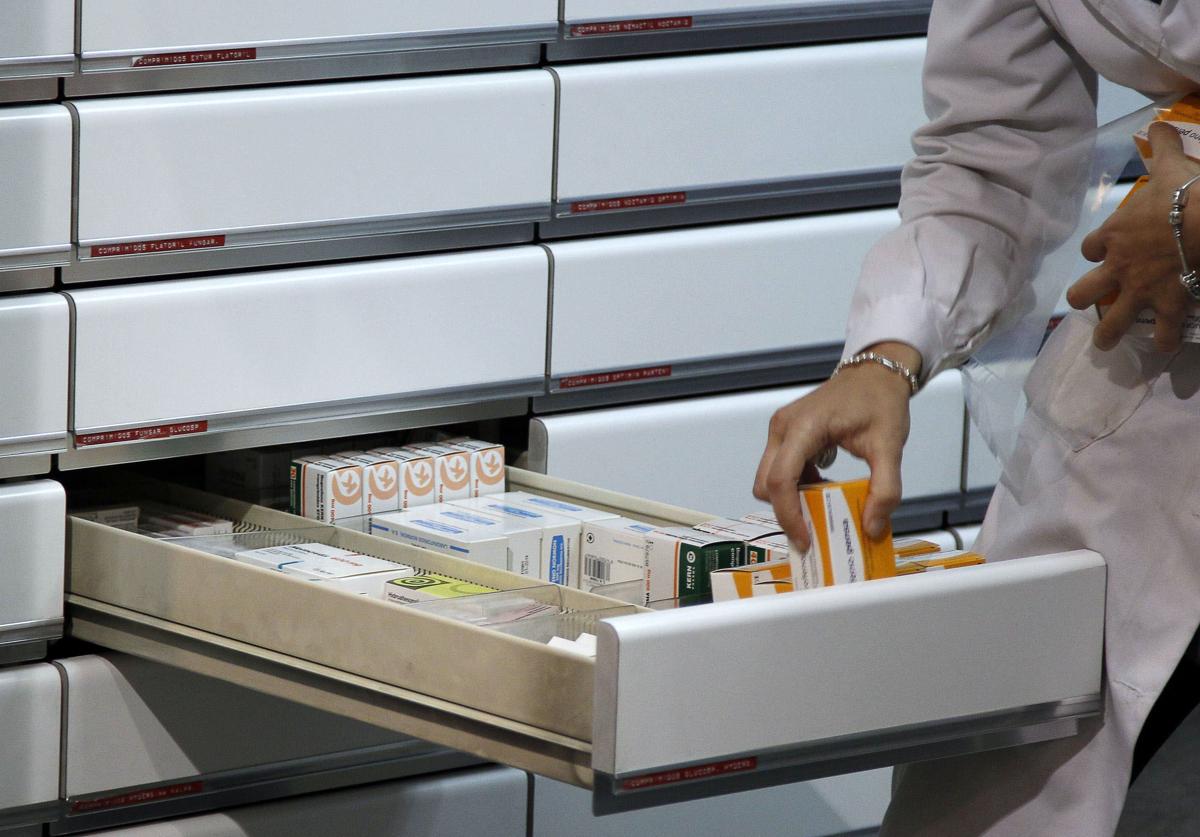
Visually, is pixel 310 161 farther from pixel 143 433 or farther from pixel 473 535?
pixel 473 535

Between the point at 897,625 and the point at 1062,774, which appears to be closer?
the point at 897,625

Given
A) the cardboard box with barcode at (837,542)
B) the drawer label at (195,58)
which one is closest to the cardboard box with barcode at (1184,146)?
the cardboard box with barcode at (837,542)

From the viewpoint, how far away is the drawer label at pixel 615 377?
2479mm

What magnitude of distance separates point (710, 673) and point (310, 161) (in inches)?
41.9

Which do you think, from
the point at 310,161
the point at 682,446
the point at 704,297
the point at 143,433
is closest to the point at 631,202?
the point at 704,297

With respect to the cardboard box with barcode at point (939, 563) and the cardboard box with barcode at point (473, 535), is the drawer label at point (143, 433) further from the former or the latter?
the cardboard box with barcode at point (939, 563)

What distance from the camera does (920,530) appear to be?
2.88 metres

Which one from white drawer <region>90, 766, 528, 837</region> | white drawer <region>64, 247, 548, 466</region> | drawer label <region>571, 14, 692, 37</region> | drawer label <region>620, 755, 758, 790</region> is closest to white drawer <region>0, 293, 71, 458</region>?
white drawer <region>64, 247, 548, 466</region>

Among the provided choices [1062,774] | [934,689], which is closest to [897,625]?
[934,689]

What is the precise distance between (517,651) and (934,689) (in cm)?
37

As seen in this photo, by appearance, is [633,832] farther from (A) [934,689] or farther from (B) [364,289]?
(A) [934,689]

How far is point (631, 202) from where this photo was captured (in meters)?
2.47

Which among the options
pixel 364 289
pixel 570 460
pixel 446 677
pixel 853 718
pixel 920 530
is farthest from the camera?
pixel 920 530

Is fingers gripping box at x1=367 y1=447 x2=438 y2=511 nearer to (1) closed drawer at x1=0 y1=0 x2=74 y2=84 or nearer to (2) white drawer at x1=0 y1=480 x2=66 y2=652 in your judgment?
(2) white drawer at x1=0 y1=480 x2=66 y2=652
